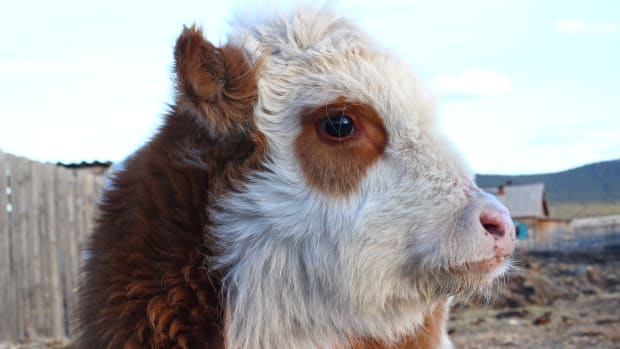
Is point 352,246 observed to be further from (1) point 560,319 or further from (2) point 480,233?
(1) point 560,319

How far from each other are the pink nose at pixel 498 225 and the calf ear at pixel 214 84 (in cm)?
108

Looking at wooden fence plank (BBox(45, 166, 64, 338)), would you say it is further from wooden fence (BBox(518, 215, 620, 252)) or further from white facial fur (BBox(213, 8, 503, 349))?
wooden fence (BBox(518, 215, 620, 252))

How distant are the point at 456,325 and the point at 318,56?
296 inches

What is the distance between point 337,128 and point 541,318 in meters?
7.72

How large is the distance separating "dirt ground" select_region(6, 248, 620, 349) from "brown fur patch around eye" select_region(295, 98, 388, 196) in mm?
3405

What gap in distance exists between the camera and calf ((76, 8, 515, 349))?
314 centimetres

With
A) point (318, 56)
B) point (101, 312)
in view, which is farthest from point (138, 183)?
point (318, 56)

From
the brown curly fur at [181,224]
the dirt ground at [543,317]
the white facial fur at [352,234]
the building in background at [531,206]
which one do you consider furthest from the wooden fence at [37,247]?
the building in background at [531,206]

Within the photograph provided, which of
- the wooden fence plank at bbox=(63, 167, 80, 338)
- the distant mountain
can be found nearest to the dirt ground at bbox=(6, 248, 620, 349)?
the wooden fence plank at bbox=(63, 167, 80, 338)

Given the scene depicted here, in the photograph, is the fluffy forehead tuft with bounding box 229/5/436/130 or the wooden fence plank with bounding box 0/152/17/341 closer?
the fluffy forehead tuft with bounding box 229/5/436/130

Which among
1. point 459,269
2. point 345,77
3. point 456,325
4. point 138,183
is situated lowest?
point 456,325

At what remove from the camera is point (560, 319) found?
33.8ft

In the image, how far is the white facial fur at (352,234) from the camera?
313 centimetres

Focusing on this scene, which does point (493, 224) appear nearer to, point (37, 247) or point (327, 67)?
point (327, 67)
